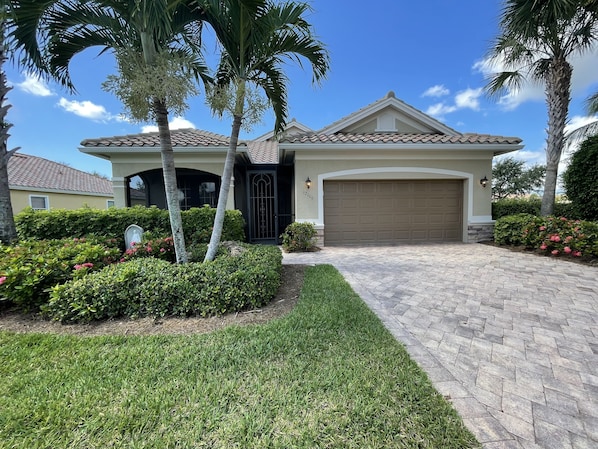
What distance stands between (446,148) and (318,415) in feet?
32.6

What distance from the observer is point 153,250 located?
5.48 m

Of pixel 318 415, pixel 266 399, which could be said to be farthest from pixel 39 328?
pixel 318 415

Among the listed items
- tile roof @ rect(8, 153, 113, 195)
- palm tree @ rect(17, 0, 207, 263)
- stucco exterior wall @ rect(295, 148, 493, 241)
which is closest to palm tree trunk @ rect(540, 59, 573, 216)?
stucco exterior wall @ rect(295, 148, 493, 241)

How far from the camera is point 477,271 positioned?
19.3 feet

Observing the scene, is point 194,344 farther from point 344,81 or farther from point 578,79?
point 578,79

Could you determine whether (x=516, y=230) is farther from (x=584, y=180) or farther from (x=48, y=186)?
(x=48, y=186)

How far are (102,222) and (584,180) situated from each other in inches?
603

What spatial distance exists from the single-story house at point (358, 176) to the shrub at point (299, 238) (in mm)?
584

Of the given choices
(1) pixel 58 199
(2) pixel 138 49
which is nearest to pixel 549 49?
(2) pixel 138 49

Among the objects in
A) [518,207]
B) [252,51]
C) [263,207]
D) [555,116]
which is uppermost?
[555,116]

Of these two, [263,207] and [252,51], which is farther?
[263,207]

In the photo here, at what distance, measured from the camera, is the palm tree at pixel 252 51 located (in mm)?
3886

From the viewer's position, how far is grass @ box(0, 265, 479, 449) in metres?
1.72

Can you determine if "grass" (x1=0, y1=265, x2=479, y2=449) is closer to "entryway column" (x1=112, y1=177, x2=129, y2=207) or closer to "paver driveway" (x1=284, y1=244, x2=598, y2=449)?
"paver driveway" (x1=284, y1=244, x2=598, y2=449)
